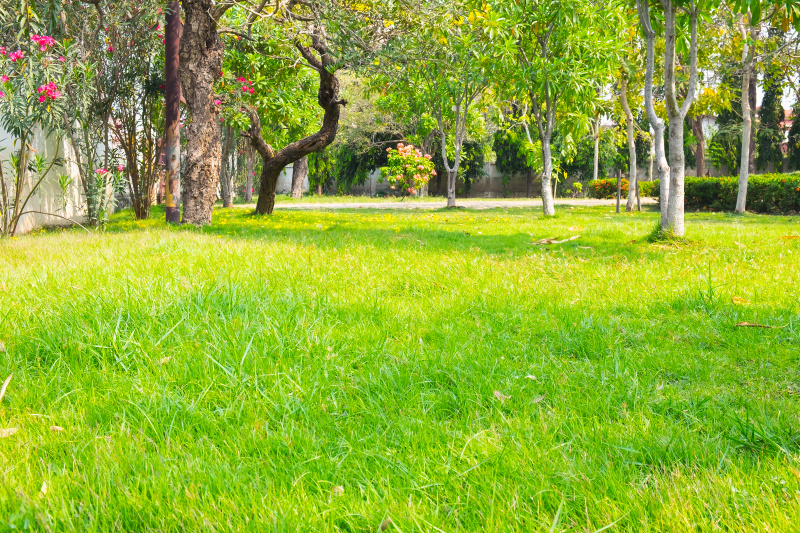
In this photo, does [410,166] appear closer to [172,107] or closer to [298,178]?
[298,178]

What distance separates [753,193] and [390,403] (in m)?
18.9

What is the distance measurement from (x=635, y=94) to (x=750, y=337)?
16.5 metres

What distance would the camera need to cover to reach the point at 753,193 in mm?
17406

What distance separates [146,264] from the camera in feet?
15.4

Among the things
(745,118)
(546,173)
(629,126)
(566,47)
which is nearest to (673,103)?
(566,47)

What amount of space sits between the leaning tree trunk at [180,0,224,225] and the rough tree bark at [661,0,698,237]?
7.21 metres

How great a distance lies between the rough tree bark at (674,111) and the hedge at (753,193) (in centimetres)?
1113

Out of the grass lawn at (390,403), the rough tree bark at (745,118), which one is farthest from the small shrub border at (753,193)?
the grass lawn at (390,403)

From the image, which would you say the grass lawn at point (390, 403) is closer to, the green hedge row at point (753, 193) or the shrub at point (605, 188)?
the green hedge row at point (753, 193)

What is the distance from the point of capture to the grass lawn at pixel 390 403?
1597 millimetres

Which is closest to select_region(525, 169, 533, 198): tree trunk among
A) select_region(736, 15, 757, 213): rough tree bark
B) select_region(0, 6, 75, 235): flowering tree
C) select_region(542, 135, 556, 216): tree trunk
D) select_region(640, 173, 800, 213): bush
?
select_region(640, 173, 800, 213): bush

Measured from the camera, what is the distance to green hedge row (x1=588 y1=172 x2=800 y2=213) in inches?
643

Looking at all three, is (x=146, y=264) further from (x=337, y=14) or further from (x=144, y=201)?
(x=144, y=201)

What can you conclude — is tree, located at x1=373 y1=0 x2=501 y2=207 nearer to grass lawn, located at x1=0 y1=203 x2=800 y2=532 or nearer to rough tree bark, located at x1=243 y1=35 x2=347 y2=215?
rough tree bark, located at x1=243 y1=35 x2=347 y2=215
